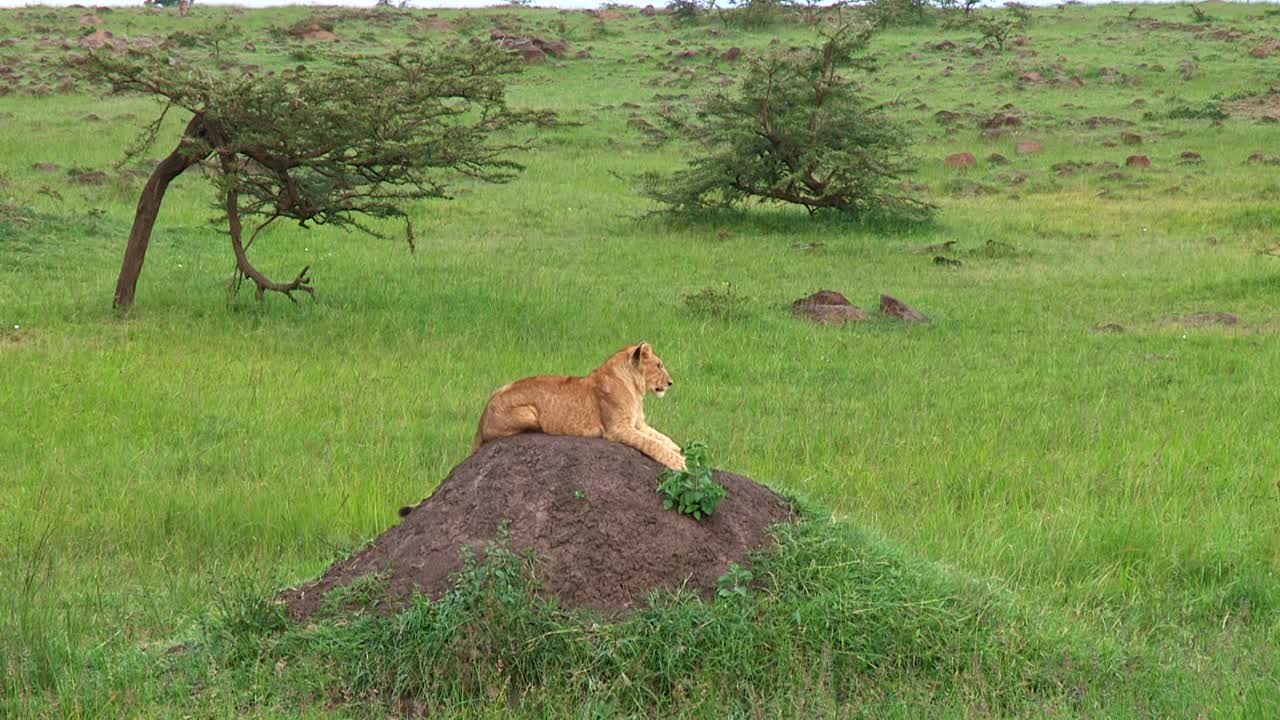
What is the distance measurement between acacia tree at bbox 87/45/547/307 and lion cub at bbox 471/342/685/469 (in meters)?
8.74

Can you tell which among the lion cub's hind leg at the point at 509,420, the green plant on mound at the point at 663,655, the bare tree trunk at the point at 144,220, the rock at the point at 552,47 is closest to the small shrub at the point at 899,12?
the rock at the point at 552,47

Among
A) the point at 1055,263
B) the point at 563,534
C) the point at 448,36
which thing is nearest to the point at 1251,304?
the point at 1055,263

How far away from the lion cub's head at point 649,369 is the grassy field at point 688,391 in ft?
5.55

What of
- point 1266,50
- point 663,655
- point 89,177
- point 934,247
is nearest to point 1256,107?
point 1266,50

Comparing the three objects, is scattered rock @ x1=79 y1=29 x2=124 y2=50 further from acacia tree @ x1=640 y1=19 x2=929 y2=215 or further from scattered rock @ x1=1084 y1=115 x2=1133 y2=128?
scattered rock @ x1=1084 y1=115 x2=1133 y2=128

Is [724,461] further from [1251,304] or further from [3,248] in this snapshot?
[3,248]

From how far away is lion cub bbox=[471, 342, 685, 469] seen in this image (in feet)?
23.3

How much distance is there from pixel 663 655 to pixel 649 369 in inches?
72.7

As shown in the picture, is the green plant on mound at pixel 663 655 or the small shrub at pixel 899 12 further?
the small shrub at pixel 899 12

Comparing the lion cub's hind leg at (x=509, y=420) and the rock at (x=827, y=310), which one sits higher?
the lion cub's hind leg at (x=509, y=420)

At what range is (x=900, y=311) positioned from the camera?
15.9m

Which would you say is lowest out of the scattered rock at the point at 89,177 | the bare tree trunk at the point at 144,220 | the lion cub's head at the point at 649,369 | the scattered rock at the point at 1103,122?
the scattered rock at the point at 1103,122

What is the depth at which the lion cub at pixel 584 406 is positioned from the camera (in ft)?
23.3

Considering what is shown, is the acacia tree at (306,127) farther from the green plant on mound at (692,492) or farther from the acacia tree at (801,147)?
the green plant on mound at (692,492)
